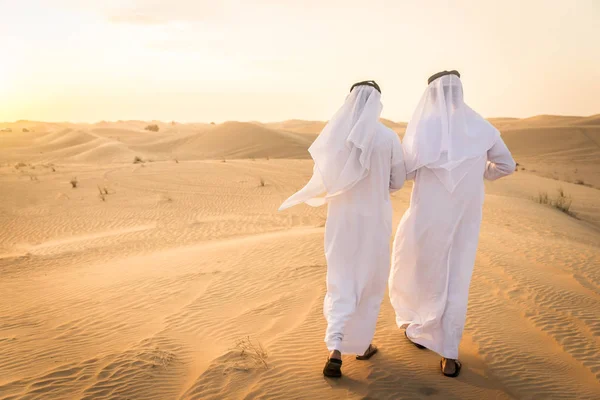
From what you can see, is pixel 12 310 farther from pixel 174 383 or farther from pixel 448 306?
pixel 448 306

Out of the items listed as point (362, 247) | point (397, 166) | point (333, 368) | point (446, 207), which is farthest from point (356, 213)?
point (333, 368)

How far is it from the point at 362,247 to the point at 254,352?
1.44 meters

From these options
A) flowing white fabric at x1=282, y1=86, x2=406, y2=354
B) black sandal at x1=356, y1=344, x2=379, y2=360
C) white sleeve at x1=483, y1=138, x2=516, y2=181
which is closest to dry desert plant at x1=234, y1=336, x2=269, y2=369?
flowing white fabric at x1=282, y1=86, x2=406, y2=354

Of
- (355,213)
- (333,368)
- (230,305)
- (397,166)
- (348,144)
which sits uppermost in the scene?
(348,144)

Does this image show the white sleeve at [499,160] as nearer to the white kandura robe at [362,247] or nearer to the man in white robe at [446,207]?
the man in white robe at [446,207]

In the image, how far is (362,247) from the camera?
368 centimetres

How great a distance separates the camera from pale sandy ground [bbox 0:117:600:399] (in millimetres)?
3662

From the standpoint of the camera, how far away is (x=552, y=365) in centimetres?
407

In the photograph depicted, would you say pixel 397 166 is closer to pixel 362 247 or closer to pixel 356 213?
pixel 356 213

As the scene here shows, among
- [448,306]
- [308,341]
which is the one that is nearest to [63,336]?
[308,341]

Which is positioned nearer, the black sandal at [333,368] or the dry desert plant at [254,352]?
the black sandal at [333,368]

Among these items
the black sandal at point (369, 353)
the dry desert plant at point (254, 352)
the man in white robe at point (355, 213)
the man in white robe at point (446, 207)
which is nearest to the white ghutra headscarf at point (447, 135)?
the man in white robe at point (446, 207)

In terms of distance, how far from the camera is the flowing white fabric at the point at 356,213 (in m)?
3.59

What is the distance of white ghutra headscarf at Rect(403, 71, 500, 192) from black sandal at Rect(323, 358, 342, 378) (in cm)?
163
